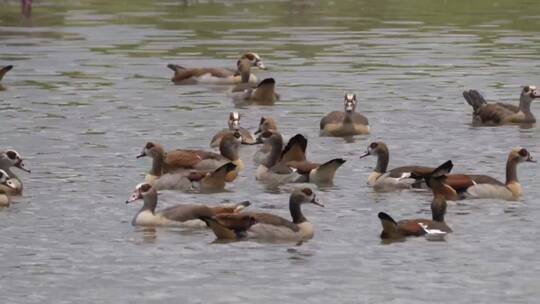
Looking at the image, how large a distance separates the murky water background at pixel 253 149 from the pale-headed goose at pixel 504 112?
0.33 meters

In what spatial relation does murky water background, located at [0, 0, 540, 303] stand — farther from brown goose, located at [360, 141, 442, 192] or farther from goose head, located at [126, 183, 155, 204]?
goose head, located at [126, 183, 155, 204]

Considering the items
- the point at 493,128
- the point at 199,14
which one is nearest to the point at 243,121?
the point at 493,128

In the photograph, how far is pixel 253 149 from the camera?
106 ft

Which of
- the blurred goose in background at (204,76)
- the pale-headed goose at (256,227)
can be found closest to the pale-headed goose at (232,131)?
the pale-headed goose at (256,227)

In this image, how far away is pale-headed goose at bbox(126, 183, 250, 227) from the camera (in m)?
23.0

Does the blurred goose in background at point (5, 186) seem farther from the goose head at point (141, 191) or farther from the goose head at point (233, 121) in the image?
the goose head at point (233, 121)

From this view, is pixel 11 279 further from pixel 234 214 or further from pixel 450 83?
pixel 450 83

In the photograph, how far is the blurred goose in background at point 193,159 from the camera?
2709 cm

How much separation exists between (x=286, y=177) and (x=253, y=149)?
5068mm

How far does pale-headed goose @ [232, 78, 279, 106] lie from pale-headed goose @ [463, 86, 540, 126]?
4.82m

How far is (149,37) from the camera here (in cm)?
5456

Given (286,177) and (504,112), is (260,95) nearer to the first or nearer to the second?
(504,112)

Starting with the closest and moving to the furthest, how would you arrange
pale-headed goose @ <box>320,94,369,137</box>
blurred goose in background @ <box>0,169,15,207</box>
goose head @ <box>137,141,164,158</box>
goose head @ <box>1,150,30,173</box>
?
blurred goose in background @ <box>0,169,15,207</box> < goose head @ <box>1,150,30,173</box> < goose head @ <box>137,141,164,158</box> < pale-headed goose @ <box>320,94,369,137</box>

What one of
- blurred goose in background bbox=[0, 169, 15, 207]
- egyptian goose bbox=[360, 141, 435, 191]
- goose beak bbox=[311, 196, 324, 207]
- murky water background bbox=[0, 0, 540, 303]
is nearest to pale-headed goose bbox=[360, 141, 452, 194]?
egyptian goose bbox=[360, 141, 435, 191]
